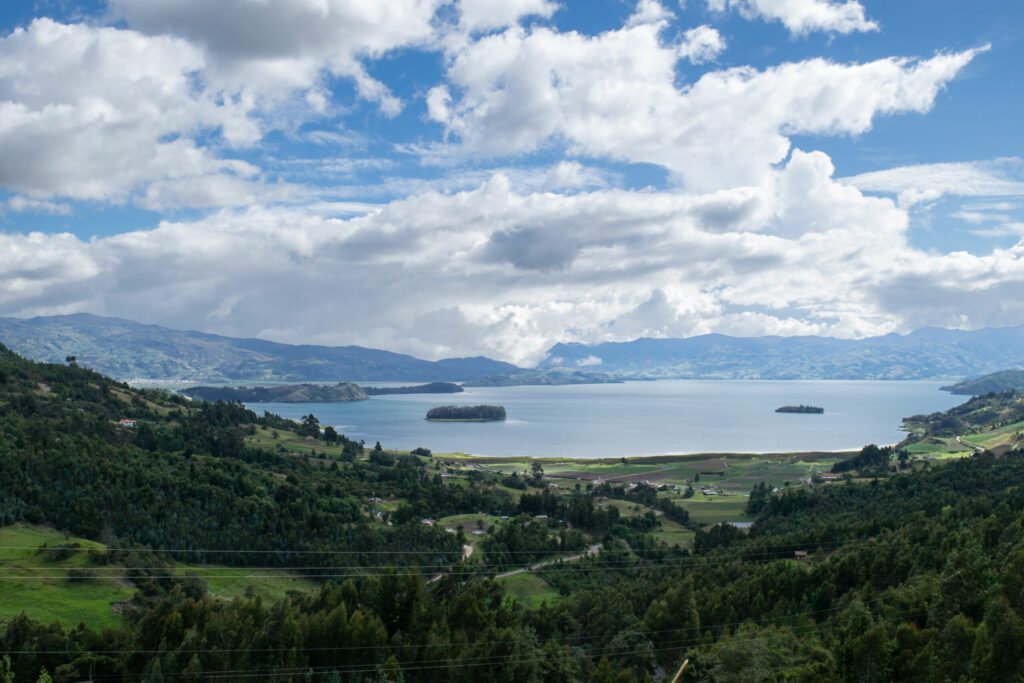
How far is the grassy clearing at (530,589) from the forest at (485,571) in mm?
943

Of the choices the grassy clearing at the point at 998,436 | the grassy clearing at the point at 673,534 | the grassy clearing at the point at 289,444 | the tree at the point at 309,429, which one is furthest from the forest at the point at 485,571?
the grassy clearing at the point at 998,436

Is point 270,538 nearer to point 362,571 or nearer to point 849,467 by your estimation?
point 362,571

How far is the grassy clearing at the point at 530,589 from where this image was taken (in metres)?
56.8

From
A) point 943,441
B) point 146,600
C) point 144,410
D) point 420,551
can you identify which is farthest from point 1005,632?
point 943,441

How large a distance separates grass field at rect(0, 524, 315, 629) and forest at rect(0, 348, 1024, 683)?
138cm

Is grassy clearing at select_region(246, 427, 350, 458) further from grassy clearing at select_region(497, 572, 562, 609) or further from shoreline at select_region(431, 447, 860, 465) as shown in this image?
grassy clearing at select_region(497, 572, 562, 609)

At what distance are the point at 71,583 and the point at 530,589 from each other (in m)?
32.6

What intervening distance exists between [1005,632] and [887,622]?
754 cm

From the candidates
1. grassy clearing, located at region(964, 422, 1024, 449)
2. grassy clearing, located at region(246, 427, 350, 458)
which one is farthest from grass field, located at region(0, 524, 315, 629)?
grassy clearing, located at region(964, 422, 1024, 449)

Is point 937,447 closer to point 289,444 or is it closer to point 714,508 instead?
point 714,508

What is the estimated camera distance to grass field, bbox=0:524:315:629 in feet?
143

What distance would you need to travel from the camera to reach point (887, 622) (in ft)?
104

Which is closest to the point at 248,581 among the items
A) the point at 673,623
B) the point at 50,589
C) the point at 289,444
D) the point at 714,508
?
the point at 50,589

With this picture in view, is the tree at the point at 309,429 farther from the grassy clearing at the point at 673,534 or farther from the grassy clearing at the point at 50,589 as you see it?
the grassy clearing at the point at 50,589
